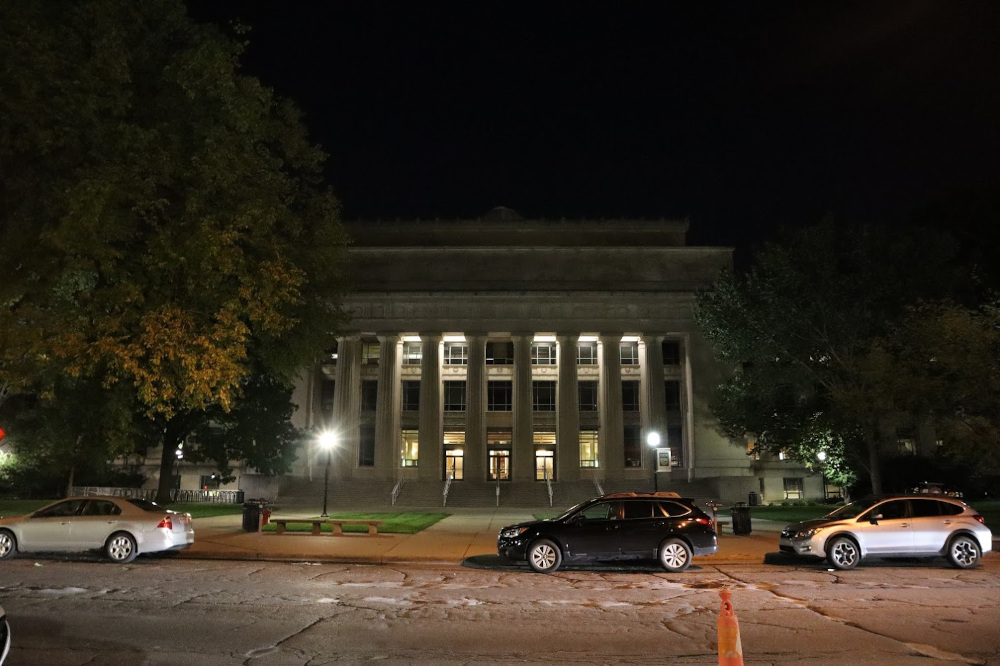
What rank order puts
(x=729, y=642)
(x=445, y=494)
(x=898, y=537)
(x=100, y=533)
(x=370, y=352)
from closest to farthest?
(x=729, y=642) < (x=898, y=537) < (x=100, y=533) < (x=445, y=494) < (x=370, y=352)

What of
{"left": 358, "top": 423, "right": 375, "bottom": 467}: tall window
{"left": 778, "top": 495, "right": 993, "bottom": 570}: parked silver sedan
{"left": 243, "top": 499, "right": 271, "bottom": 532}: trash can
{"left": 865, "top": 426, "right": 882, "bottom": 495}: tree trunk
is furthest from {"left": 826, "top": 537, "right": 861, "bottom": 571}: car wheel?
{"left": 358, "top": 423, "right": 375, "bottom": 467}: tall window

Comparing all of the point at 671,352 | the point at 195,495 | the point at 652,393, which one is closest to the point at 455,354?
the point at 652,393

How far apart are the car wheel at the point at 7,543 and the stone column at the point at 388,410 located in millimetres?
31029

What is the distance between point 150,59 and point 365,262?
3567cm

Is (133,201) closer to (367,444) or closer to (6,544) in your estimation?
(6,544)

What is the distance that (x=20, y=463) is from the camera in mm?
38344

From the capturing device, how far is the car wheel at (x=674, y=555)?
14891 millimetres

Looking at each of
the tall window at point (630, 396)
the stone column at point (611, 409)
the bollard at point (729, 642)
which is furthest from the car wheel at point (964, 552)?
the tall window at point (630, 396)

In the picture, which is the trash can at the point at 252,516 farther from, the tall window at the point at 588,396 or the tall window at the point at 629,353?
the tall window at the point at 629,353

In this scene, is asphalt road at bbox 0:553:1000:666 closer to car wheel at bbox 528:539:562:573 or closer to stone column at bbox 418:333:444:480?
car wheel at bbox 528:539:562:573

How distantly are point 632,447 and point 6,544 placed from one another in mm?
40199

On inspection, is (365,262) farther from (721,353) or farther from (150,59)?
(150,59)

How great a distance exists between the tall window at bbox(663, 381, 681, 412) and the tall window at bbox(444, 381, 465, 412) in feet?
48.7

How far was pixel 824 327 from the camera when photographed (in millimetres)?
33406
